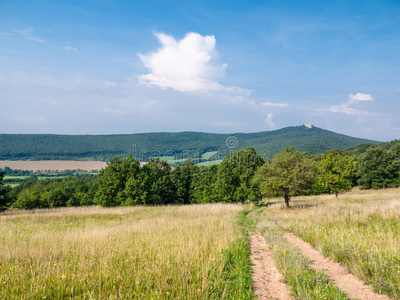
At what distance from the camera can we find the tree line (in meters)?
24.7

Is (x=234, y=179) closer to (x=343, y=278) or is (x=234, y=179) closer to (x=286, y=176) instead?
(x=286, y=176)

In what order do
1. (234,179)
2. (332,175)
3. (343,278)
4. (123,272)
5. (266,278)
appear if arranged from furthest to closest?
(234,179), (332,175), (266,278), (343,278), (123,272)

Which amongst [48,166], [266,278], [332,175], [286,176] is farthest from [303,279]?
[48,166]

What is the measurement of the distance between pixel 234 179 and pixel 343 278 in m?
29.4

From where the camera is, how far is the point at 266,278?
6.38m

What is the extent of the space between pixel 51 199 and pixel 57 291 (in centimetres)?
7672

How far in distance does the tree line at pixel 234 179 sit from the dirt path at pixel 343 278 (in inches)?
617

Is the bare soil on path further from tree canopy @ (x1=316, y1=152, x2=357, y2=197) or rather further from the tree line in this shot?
tree canopy @ (x1=316, y1=152, x2=357, y2=197)

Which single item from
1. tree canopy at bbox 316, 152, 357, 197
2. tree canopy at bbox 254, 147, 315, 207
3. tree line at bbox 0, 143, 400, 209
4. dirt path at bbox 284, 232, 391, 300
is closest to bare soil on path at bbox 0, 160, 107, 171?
tree line at bbox 0, 143, 400, 209

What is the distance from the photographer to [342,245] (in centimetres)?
798

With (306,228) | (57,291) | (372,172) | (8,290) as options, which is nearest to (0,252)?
(8,290)

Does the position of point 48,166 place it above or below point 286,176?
below

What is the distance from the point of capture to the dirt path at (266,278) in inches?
212

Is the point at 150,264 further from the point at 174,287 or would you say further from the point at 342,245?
the point at 342,245
